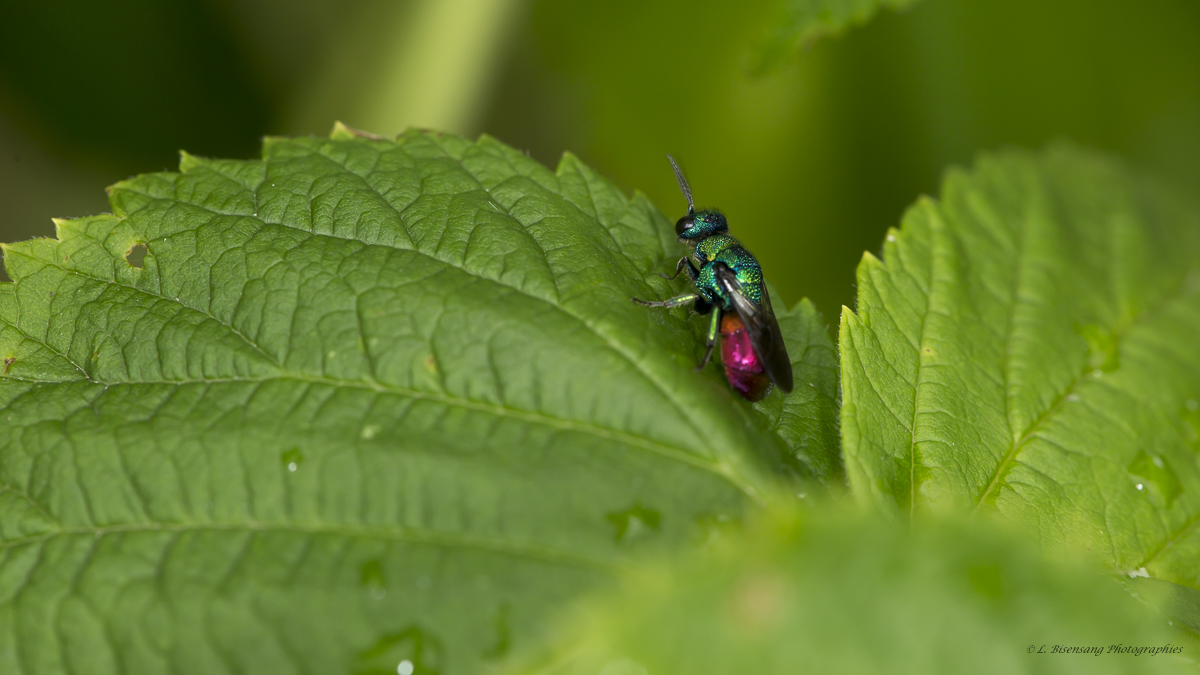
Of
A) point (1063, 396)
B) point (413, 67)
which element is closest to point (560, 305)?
point (1063, 396)

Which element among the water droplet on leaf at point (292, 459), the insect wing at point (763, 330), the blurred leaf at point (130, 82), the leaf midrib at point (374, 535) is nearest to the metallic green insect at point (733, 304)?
the insect wing at point (763, 330)

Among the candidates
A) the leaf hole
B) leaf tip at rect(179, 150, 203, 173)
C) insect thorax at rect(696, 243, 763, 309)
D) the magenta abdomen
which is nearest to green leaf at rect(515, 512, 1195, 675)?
the magenta abdomen

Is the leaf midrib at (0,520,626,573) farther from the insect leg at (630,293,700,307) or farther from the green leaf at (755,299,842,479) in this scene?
the insect leg at (630,293,700,307)

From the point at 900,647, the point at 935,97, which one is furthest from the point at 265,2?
the point at 900,647

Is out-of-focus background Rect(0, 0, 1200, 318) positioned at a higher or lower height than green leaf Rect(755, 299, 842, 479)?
higher

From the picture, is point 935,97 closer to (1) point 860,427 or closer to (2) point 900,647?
(1) point 860,427

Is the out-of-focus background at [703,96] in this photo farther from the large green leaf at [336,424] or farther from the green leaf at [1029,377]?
the large green leaf at [336,424]

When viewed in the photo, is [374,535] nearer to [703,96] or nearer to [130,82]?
[703,96]
